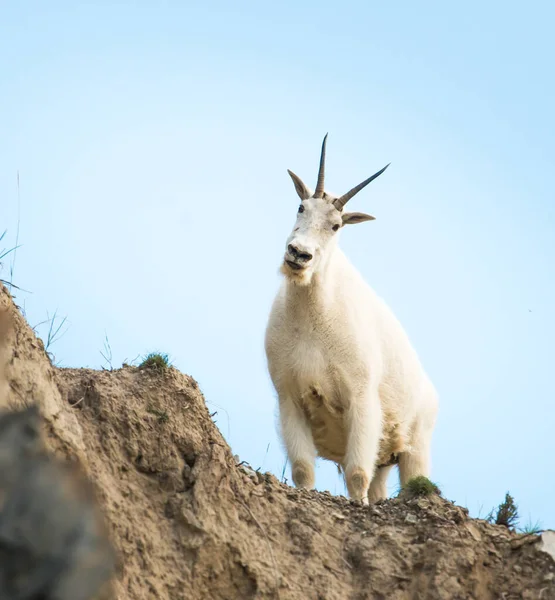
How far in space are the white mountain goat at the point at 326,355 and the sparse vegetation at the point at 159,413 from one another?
3360 mm

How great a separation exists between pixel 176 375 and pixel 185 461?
0.78 m

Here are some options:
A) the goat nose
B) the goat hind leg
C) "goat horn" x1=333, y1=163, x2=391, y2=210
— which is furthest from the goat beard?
the goat hind leg

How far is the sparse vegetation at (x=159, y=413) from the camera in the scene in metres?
7.61

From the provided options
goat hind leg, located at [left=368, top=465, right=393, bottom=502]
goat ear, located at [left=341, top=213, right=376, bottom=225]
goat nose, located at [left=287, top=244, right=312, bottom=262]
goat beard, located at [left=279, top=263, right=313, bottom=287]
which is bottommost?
goat hind leg, located at [left=368, top=465, right=393, bottom=502]

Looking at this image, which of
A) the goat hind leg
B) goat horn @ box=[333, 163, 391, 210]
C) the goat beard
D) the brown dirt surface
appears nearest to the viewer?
the brown dirt surface

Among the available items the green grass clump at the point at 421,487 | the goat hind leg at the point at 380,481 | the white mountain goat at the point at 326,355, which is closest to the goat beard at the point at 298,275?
the white mountain goat at the point at 326,355

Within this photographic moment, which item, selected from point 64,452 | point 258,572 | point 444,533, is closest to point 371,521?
point 444,533

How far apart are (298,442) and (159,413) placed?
11.4 ft

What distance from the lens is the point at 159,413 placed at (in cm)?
765

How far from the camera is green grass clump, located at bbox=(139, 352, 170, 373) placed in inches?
317

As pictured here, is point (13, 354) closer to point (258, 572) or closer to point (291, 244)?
point (258, 572)

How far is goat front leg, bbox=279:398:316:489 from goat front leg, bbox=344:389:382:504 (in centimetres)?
38

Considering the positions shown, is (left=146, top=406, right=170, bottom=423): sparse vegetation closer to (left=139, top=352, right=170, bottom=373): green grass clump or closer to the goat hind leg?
(left=139, top=352, right=170, bottom=373): green grass clump

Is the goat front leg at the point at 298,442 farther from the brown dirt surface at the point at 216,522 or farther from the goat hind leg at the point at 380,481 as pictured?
the brown dirt surface at the point at 216,522
